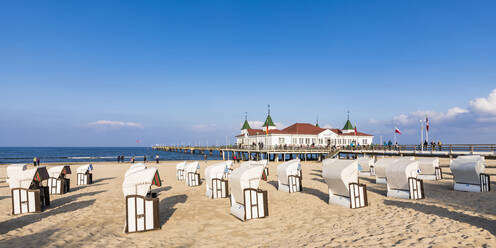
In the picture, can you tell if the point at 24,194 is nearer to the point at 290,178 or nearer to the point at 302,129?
the point at 290,178

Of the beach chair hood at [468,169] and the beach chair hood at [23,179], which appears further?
the beach chair hood at [468,169]

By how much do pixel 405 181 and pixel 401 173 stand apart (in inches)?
14.9

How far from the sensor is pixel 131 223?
868 centimetres

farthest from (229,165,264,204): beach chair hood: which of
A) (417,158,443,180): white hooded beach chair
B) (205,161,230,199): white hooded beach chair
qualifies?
(417,158,443,180): white hooded beach chair

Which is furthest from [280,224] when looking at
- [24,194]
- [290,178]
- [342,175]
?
[24,194]

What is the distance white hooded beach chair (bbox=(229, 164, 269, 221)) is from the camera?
10.1 meters

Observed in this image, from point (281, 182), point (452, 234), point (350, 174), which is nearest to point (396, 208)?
point (350, 174)

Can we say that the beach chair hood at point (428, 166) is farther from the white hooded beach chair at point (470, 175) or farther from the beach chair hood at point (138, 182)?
the beach chair hood at point (138, 182)

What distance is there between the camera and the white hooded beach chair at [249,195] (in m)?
10.1

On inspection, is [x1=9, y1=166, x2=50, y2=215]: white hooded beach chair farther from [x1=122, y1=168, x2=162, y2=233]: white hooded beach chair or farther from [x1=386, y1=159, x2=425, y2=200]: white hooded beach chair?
[x1=386, y1=159, x2=425, y2=200]: white hooded beach chair

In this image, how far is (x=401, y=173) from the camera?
12914mm

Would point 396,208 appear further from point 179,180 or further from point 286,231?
point 179,180

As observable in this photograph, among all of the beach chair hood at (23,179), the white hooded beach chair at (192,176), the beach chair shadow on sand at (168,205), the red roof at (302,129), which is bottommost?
the beach chair shadow on sand at (168,205)

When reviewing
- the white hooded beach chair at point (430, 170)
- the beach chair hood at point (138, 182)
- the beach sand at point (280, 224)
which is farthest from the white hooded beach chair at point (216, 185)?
the white hooded beach chair at point (430, 170)
